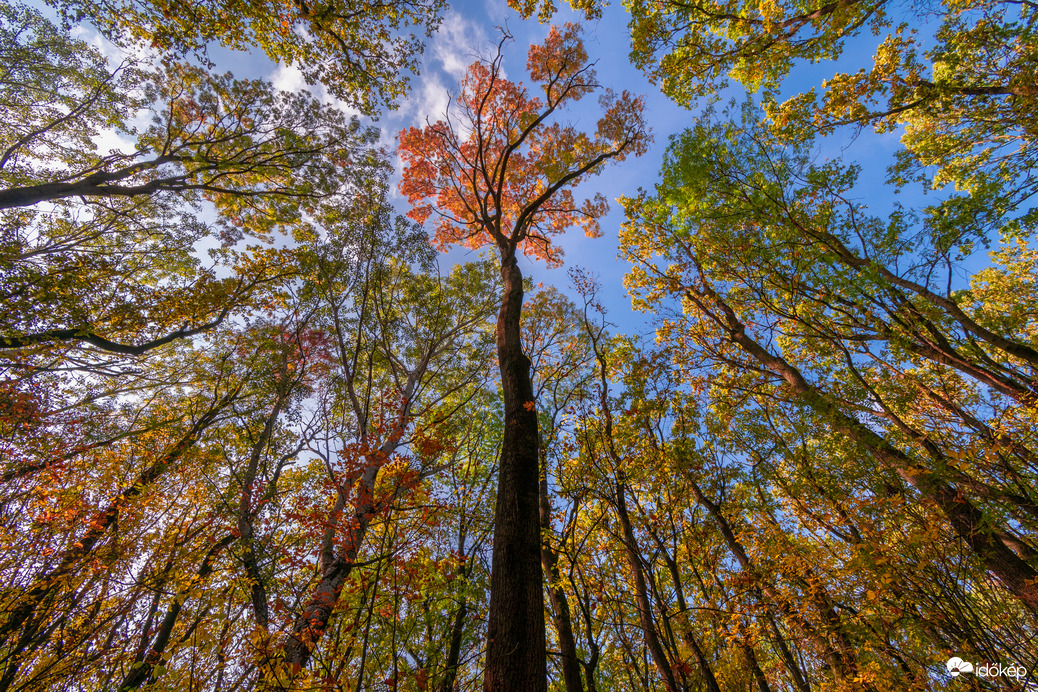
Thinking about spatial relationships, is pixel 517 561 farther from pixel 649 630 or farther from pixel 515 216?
pixel 515 216

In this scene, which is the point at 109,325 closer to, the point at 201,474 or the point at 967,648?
the point at 201,474

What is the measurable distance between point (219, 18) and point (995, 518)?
14.8 meters

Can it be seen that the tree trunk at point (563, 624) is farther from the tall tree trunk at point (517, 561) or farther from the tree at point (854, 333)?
the tree at point (854, 333)

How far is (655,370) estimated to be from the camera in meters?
6.39

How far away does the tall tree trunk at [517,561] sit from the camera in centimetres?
222

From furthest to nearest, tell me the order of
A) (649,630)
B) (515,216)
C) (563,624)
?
(515,216) → (563,624) → (649,630)

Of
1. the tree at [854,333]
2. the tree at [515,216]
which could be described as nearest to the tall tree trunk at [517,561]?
the tree at [515,216]

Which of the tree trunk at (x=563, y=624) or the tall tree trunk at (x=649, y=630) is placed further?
the tree trunk at (x=563, y=624)

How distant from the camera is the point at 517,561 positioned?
2711 mm
